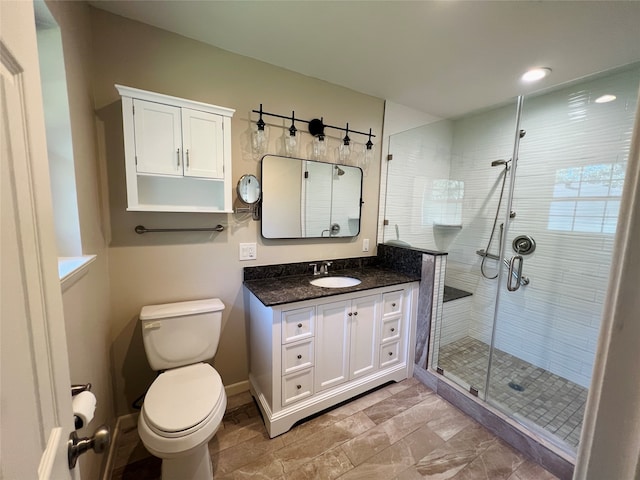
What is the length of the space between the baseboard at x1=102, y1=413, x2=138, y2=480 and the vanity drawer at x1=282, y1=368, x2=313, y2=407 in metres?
0.93

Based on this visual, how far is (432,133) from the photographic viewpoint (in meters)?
2.78

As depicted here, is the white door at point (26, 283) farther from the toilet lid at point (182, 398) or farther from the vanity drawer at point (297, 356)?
the vanity drawer at point (297, 356)

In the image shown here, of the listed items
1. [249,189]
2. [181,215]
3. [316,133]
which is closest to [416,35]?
[316,133]

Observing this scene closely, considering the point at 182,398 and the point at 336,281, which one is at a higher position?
the point at 336,281

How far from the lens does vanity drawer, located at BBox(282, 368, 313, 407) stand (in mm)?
1653

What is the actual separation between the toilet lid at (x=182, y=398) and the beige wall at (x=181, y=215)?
1.40 ft

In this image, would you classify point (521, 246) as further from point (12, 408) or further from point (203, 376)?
point (12, 408)

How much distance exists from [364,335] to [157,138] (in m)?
1.86

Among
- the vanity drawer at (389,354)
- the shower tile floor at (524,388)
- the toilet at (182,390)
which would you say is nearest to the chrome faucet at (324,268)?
the vanity drawer at (389,354)

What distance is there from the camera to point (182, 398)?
1.30 m

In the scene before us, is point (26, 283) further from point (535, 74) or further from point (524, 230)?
point (524, 230)

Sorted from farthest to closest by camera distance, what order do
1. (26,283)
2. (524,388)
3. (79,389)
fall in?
(524,388), (79,389), (26,283)

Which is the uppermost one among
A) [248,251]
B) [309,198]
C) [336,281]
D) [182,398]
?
[309,198]

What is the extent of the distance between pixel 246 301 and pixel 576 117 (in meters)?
2.95
